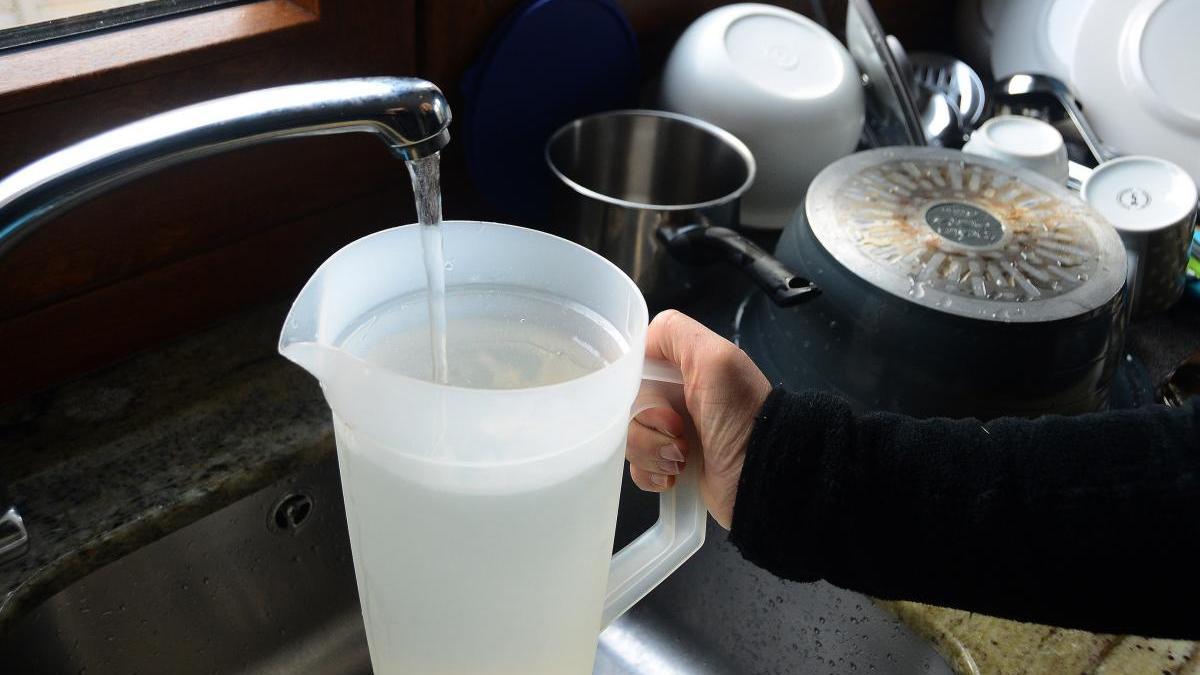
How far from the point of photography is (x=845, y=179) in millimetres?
936

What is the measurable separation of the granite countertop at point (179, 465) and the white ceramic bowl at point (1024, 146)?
0.50 meters

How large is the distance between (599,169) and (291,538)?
1.55ft

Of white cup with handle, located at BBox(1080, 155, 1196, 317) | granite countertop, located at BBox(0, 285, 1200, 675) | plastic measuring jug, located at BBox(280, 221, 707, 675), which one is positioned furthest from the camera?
white cup with handle, located at BBox(1080, 155, 1196, 317)

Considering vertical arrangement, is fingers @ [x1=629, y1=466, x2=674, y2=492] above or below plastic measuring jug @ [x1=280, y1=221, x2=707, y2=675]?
below

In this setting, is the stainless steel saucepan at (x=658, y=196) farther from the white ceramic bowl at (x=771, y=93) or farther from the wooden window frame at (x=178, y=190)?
the wooden window frame at (x=178, y=190)

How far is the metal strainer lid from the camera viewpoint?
2.66ft

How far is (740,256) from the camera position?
0.88 m

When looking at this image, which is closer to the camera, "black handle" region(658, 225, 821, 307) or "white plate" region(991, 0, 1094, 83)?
"black handle" region(658, 225, 821, 307)

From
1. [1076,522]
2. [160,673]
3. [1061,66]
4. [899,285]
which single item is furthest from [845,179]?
[160,673]

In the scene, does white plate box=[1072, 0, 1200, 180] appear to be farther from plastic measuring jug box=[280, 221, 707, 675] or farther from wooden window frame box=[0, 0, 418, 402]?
plastic measuring jug box=[280, 221, 707, 675]

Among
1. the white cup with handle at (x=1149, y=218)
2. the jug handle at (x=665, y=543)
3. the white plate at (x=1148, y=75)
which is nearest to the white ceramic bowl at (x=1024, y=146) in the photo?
the white cup with handle at (x=1149, y=218)

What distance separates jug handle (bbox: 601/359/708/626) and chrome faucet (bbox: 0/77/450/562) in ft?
0.57

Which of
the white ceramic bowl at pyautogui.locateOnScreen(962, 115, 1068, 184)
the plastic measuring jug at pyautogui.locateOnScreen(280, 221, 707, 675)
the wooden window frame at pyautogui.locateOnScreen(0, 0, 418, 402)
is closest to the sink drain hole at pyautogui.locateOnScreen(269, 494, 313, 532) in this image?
the wooden window frame at pyautogui.locateOnScreen(0, 0, 418, 402)

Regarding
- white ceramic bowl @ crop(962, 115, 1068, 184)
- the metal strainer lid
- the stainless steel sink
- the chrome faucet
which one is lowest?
the stainless steel sink
